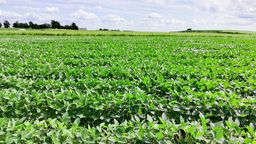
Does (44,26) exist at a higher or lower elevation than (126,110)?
higher

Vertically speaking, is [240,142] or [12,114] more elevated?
[240,142]

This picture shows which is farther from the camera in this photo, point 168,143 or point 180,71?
point 180,71

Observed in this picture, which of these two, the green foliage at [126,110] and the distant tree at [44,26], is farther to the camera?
the distant tree at [44,26]

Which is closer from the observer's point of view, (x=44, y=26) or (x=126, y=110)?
(x=126, y=110)

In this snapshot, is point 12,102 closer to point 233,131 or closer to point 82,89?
point 82,89

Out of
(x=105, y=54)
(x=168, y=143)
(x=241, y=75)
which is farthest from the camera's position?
(x=105, y=54)

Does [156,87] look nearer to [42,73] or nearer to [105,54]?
[42,73]

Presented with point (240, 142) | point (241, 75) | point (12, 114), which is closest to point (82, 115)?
point (12, 114)

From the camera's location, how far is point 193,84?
7020 millimetres

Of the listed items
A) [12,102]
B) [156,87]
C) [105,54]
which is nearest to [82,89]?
[156,87]

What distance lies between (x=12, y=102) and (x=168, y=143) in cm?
330

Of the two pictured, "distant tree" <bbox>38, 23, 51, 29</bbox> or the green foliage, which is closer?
the green foliage

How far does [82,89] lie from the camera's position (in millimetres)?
7254

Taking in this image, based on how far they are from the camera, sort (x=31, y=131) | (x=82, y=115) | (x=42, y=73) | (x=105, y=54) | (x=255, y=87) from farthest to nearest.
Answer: (x=105, y=54), (x=42, y=73), (x=255, y=87), (x=82, y=115), (x=31, y=131)
